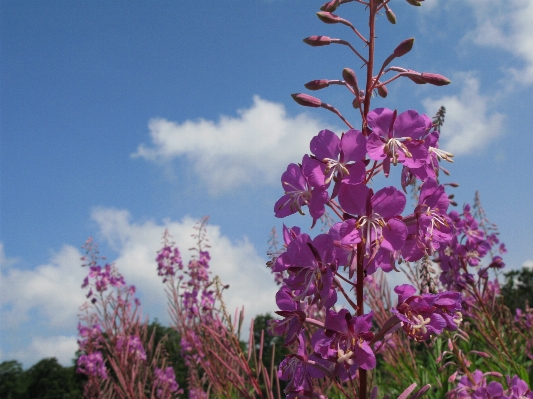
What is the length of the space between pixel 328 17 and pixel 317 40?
0.09 metres

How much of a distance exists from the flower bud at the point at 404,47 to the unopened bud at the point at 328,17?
25 cm

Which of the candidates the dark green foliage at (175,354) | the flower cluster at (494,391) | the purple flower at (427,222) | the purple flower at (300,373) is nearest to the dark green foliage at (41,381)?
the dark green foliage at (175,354)

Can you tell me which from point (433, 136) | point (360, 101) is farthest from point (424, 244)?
point (360, 101)

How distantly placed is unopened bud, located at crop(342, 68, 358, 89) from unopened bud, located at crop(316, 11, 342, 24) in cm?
27

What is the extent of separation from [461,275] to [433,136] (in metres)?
2.86

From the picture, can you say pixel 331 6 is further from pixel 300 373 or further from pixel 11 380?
pixel 11 380

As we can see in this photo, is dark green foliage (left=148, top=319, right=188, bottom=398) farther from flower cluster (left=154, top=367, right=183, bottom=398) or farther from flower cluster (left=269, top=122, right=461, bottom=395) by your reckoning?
flower cluster (left=269, top=122, right=461, bottom=395)

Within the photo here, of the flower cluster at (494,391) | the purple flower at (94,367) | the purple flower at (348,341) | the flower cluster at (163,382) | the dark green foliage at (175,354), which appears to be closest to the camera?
the purple flower at (348,341)

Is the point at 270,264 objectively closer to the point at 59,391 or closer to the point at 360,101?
the point at 360,101

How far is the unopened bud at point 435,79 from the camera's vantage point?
160 centimetres

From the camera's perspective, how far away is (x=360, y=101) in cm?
152

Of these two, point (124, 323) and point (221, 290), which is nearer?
point (221, 290)

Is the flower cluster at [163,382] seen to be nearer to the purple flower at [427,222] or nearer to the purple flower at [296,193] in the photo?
the purple flower at [296,193]

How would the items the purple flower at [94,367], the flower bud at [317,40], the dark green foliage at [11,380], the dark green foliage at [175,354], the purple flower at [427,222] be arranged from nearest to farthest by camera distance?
the purple flower at [427,222] < the flower bud at [317,40] < the purple flower at [94,367] < the dark green foliage at [175,354] < the dark green foliage at [11,380]
